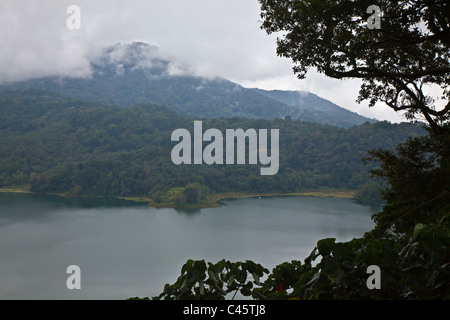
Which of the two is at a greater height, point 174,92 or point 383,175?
point 174,92

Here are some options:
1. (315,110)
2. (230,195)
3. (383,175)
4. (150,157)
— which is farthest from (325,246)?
(315,110)

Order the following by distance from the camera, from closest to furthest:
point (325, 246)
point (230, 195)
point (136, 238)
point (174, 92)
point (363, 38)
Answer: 1. point (325, 246)
2. point (363, 38)
3. point (136, 238)
4. point (230, 195)
5. point (174, 92)

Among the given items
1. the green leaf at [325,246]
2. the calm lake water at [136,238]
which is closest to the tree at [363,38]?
the green leaf at [325,246]

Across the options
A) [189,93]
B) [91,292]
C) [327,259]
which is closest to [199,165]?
[91,292]

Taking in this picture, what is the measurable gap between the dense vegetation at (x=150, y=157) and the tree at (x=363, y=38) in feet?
98.5

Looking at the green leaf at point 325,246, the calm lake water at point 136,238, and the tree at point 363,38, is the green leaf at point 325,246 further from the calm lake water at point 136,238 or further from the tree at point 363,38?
the calm lake water at point 136,238

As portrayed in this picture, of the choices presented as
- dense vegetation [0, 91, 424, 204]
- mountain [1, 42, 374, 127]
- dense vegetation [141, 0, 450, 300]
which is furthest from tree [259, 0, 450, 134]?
mountain [1, 42, 374, 127]

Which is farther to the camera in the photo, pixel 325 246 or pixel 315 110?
pixel 315 110

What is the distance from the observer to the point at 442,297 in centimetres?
93

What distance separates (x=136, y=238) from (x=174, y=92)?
115905mm

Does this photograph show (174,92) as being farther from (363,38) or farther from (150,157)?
(363,38)

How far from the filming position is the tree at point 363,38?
3.60 m

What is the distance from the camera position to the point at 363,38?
387 centimetres

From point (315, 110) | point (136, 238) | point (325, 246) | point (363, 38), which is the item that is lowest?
point (136, 238)
